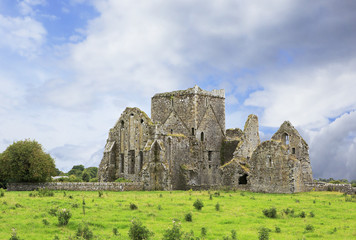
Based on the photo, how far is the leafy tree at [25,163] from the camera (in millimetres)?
43156

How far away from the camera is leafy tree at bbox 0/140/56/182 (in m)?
43.2

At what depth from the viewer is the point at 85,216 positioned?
2283 centimetres

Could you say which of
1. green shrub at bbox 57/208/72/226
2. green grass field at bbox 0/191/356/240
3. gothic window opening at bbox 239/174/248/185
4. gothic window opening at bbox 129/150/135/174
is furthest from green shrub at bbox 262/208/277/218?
gothic window opening at bbox 129/150/135/174

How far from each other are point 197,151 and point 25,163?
23.4 m

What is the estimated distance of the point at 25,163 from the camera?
43.5 meters

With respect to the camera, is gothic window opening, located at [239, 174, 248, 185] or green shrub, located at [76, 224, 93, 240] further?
gothic window opening, located at [239, 174, 248, 185]

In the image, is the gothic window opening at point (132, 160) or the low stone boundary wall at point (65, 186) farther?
the gothic window opening at point (132, 160)

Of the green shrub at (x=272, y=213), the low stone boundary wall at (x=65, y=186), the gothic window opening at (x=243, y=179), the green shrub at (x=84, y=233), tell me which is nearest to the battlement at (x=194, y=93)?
the gothic window opening at (x=243, y=179)

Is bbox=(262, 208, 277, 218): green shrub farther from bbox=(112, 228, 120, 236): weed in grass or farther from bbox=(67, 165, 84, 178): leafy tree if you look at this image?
bbox=(67, 165, 84, 178): leafy tree

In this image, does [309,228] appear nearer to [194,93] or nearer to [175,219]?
[175,219]

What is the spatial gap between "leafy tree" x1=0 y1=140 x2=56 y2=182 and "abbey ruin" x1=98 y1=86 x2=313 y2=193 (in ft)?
37.3

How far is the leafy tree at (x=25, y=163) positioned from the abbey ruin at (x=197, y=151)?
1137 cm

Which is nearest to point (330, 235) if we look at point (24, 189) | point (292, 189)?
point (292, 189)

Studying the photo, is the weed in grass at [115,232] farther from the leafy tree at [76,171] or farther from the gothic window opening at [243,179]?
the leafy tree at [76,171]
